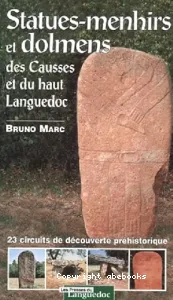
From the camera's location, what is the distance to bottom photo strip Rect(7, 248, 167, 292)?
338cm

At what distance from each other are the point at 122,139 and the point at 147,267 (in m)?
0.71

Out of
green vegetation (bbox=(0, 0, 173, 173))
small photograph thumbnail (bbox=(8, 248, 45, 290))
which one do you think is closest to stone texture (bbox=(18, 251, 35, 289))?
small photograph thumbnail (bbox=(8, 248, 45, 290))

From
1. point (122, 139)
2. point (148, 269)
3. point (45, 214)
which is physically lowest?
point (148, 269)

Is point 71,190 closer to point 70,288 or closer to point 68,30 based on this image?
point 70,288

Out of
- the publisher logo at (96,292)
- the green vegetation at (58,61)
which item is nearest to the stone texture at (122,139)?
the green vegetation at (58,61)

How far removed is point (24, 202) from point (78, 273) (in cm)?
49

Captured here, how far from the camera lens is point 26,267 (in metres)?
3.40

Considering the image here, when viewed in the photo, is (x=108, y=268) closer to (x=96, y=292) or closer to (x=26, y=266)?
(x=96, y=292)

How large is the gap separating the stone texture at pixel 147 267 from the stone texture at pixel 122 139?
120 mm

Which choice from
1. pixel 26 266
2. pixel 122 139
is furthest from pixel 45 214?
pixel 122 139

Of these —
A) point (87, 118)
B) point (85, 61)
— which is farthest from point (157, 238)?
point (85, 61)

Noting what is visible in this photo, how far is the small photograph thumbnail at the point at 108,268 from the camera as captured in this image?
338 centimetres

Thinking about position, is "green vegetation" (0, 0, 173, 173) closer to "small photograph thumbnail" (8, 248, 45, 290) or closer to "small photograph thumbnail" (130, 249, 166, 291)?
"small photograph thumbnail" (8, 248, 45, 290)

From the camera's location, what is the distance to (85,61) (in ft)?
10.9
